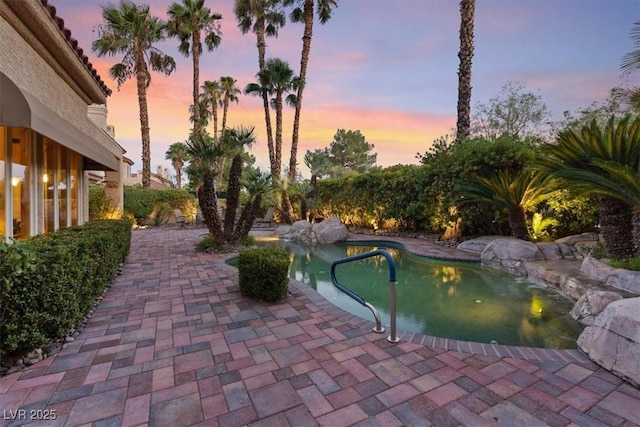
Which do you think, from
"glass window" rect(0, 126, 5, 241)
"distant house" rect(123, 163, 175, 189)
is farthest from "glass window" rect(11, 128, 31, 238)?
"distant house" rect(123, 163, 175, 189)

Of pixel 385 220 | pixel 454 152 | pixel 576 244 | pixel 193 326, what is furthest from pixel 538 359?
pixel 385 220

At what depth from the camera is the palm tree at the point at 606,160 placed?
19.5 feet

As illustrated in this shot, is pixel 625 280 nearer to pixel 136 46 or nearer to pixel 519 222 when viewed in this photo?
pixel 519 222

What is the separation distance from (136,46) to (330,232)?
16.0m

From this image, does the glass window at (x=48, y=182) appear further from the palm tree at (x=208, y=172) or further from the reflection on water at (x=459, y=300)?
the reflection on water at (x=459, y=300)

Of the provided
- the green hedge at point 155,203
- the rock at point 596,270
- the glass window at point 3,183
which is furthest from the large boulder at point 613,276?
the green hedge at point 155,203

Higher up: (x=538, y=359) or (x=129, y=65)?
(x=129, y=65)

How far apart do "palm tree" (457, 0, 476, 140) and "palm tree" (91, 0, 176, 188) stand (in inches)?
662

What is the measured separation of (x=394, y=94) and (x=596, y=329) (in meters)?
18.1

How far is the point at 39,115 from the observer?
3.83 meters

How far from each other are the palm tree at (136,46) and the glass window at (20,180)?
1514 cm

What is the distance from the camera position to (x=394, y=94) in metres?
19.1

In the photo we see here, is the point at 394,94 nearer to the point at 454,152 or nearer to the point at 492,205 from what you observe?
the point at 454,152

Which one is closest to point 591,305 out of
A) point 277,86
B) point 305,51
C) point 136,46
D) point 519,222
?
point 519,222
